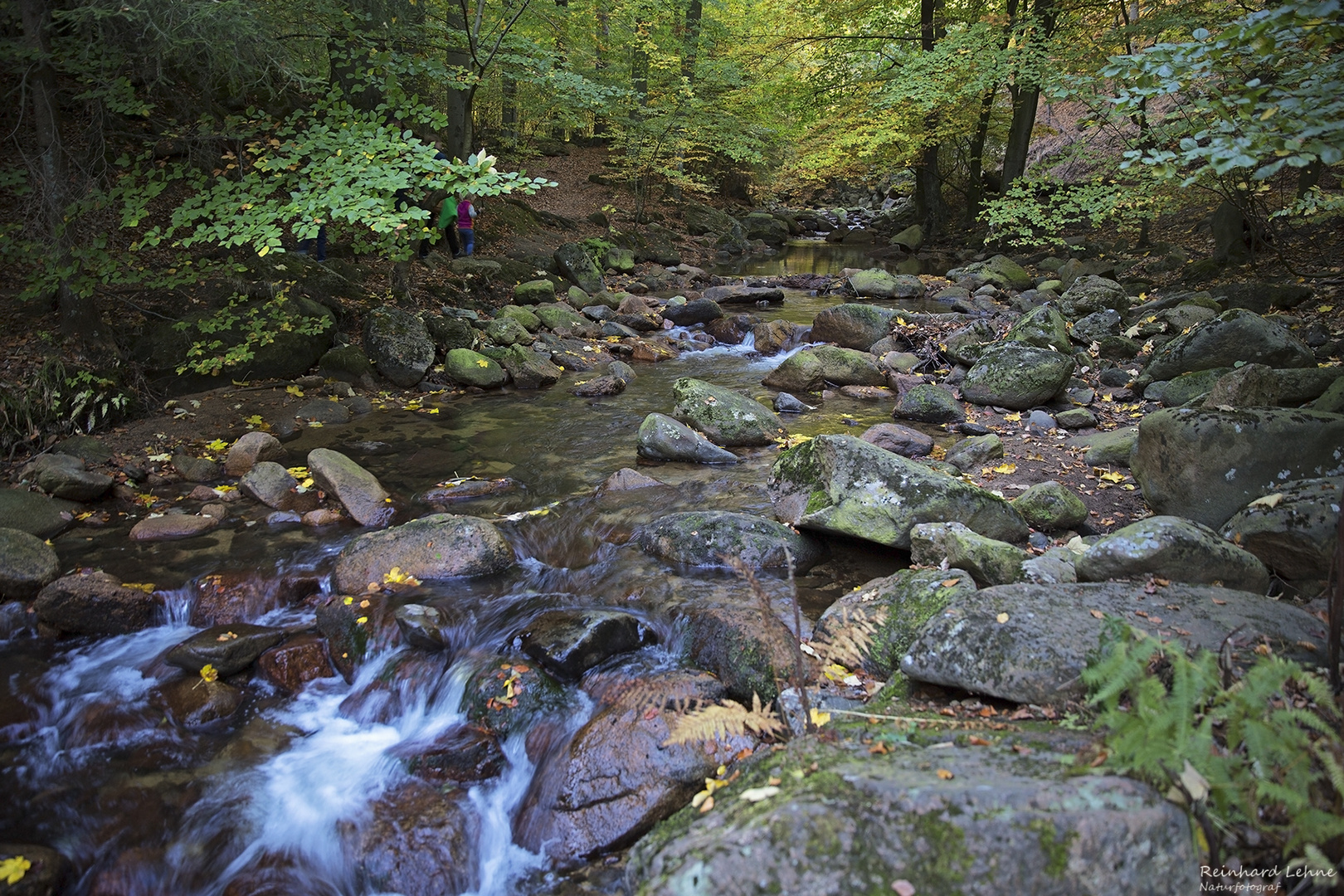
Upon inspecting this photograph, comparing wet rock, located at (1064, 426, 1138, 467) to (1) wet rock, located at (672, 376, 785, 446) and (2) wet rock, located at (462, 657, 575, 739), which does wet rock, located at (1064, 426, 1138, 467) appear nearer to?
(1) wet rock, located at (672, 376, 785, 446)

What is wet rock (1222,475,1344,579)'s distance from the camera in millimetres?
4375

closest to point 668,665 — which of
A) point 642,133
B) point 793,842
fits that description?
point 793,842

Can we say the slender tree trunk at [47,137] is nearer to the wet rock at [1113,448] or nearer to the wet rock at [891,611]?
the wet rock at [891,611]

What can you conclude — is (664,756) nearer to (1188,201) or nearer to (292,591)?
(292,591)

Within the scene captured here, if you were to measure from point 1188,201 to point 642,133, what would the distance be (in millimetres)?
13138

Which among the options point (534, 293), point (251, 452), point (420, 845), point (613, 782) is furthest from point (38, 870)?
point (534, 293)

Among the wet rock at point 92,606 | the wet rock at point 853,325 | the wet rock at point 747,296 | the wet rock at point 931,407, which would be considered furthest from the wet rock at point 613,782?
the wet rock at point 747,296

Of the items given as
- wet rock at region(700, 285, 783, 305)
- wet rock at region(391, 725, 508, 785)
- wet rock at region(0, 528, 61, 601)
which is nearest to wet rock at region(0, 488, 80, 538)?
wet rock at region(0, 528, 61, 601)

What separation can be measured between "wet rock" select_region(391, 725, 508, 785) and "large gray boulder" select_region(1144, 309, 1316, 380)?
350 inches

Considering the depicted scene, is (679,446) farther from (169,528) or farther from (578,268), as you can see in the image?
(578,268)

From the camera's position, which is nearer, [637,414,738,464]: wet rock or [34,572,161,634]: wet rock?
[34,572,161,634]: wet rock

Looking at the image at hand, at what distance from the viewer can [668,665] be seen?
5070 mm

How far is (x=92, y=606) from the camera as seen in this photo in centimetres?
555

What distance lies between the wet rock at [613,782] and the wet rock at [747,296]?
13.9 metres
